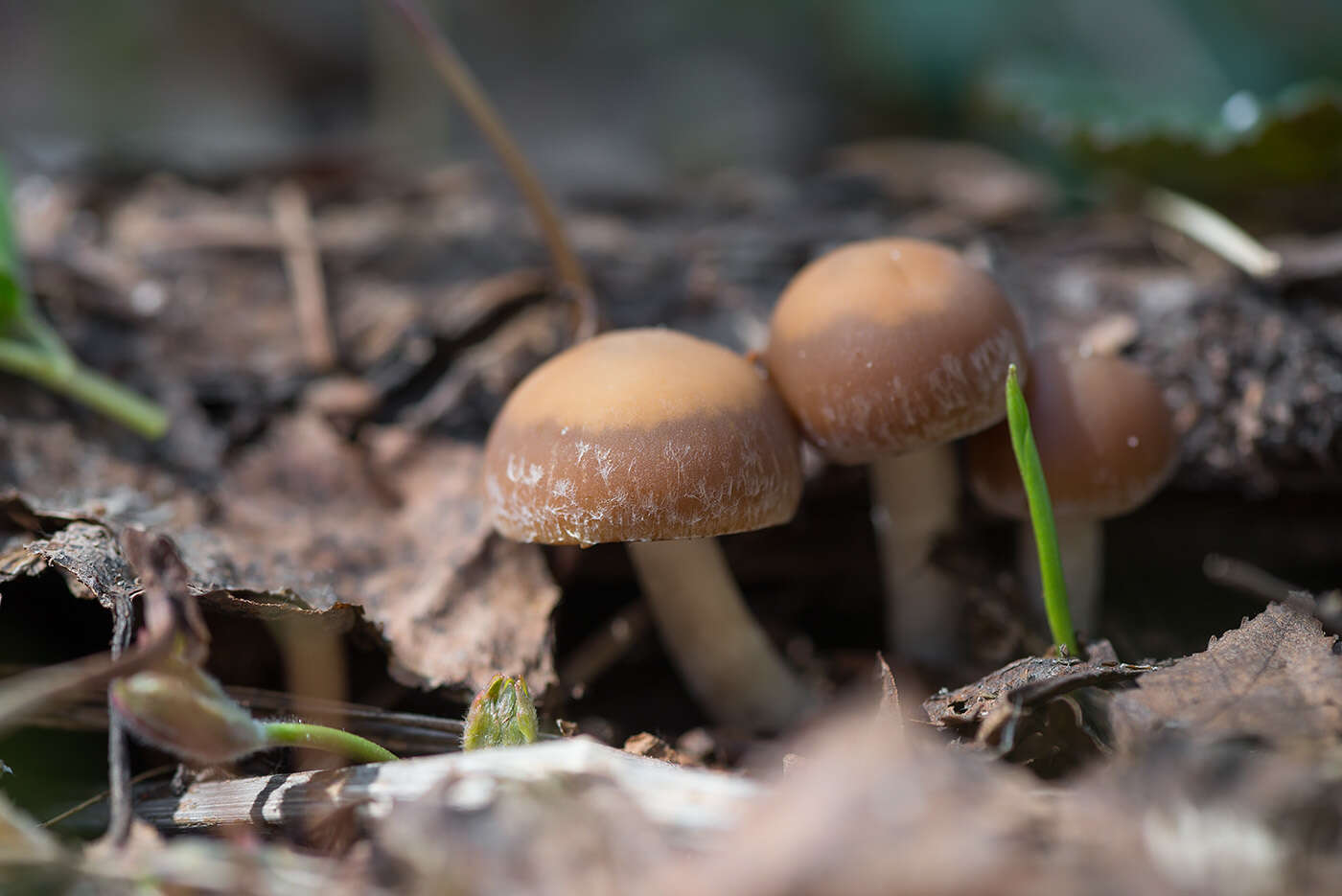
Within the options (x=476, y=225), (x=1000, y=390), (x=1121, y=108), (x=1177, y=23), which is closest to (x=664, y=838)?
(x=1000, y=390)

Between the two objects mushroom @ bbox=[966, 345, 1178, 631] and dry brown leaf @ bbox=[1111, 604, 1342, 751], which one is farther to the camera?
mushroom @ bbox=[966, 345, 1178, 631]

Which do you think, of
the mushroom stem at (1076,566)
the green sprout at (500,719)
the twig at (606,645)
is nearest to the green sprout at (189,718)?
the green sprout at (500,719)

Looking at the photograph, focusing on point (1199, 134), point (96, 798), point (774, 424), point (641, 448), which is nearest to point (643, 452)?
point (641, 448)

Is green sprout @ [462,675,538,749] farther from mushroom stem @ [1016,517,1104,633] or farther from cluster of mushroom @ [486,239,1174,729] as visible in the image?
mushroom stem @ [1016,517,1104,633]

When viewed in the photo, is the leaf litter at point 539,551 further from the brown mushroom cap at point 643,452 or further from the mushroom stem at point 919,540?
the brown mushroom cap at point 643,452

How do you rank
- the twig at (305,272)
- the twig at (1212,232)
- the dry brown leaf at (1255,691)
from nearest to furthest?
the dry brown leaf at (1255,691), the twig at (1212,232), the twig at (305,272)

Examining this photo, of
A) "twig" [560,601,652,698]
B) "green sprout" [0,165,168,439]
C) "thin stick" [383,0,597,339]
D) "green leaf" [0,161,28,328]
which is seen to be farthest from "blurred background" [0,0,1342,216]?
"twig" [560,601,652,698]

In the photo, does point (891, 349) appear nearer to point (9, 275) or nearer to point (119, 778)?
point (119, 778)
